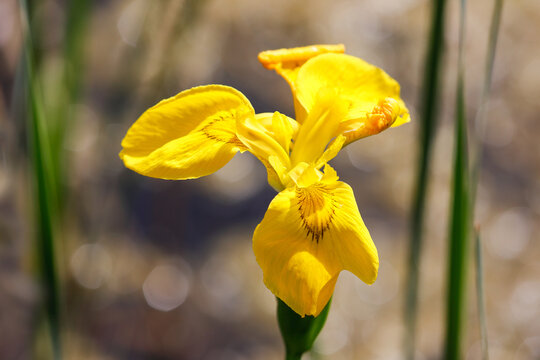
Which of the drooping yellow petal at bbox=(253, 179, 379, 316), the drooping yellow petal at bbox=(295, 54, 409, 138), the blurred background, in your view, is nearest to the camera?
the drooping yellow petal at bbox=(253, 179, 379, 316)

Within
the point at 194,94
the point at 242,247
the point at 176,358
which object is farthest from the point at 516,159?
the point at 194,94

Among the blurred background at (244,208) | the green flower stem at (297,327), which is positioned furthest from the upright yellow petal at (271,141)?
the blurred background at (244,208)

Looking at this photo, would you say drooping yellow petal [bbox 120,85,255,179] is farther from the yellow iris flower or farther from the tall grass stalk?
the tall grass stalk

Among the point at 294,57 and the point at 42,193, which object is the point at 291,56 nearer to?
the point at 294,57

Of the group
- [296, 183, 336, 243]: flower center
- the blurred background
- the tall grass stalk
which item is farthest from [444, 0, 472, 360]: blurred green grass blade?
the blurred background

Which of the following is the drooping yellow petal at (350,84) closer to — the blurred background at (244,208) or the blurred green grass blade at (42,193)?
the blurred green grass blade at (42,193)

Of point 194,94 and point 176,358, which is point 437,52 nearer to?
point 194,94
